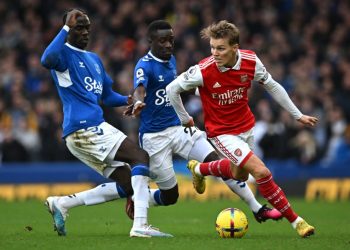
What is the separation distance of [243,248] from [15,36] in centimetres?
1672

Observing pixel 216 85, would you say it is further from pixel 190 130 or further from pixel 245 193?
pixel 245 193

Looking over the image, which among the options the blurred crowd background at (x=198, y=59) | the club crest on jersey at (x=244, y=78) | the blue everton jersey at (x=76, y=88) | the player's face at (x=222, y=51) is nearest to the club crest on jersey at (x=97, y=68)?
the blue everton jersey at (x=76, y=88)

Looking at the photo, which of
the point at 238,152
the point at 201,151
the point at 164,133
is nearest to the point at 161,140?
the point at 164,133

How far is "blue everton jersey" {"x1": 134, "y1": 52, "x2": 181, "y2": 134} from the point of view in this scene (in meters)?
11.2

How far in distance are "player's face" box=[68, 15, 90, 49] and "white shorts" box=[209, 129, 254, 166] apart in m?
2.04

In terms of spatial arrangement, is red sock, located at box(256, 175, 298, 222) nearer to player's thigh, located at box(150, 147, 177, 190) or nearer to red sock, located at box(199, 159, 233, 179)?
red sock, located at box(199, 159, 233, 179)

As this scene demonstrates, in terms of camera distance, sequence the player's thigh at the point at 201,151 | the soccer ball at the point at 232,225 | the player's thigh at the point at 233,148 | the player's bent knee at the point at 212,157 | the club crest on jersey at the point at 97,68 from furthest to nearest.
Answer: the player's thigh at the point at 201,151
the player's bent knee at the point at 212,157
the club crest on jersey at the point at 97,68
the soccer ball at the point at 232,225
the player's thigh at the point at 233,148

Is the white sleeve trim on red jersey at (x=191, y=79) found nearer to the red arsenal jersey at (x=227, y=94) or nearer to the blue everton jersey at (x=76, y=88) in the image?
the red arsenal jersey at (x=227, y=94)

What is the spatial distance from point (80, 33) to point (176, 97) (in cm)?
148

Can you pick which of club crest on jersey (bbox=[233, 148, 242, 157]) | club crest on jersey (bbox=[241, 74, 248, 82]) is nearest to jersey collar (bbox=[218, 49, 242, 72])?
club crest on jersey (bbox=[241, 74, 248, 82])

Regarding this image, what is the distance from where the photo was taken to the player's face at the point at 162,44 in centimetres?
1131

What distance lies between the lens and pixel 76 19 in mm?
10766

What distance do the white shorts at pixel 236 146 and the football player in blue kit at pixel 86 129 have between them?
2.97 ft

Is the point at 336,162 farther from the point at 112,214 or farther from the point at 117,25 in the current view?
the point at 117,25
